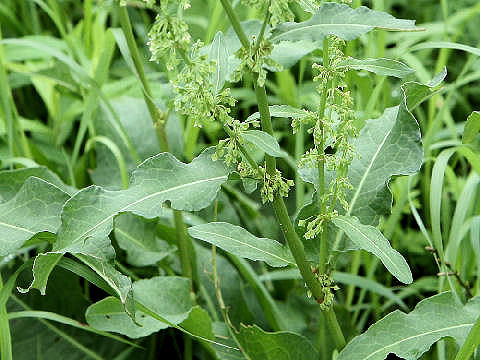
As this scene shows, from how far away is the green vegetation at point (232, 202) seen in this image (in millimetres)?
1145

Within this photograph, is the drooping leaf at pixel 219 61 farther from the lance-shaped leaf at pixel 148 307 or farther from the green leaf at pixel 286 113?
the lance-shaped leaf at pixel 148 307

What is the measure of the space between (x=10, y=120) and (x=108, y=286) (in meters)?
0.67

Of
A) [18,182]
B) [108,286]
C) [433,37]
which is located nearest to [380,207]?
[108,286]

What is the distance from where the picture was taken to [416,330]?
50.9 inches

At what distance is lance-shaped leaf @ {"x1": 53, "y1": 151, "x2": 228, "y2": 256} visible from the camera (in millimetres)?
1138

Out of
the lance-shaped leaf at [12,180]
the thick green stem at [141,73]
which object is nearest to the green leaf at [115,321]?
the lance-shaped leaf at [12,180]

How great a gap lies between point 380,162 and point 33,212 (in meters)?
0.75

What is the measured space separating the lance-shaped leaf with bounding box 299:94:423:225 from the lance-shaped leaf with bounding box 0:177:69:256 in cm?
52

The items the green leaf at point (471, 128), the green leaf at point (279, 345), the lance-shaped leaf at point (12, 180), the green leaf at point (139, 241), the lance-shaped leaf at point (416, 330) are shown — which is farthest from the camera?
the green leaf at point (139, 241)

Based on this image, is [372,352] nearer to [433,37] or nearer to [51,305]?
[51,305]

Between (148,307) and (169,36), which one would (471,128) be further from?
(148,307)

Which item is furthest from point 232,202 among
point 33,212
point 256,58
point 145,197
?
point 256,58

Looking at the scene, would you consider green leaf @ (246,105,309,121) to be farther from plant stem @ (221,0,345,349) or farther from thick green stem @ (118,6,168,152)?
thick green stem @ (118,6,168,152)

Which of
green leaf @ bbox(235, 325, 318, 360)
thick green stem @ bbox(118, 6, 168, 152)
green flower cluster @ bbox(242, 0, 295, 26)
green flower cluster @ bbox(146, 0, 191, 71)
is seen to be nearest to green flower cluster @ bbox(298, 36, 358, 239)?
green flower cluster @ bbox(242, 0, 295, 26)
